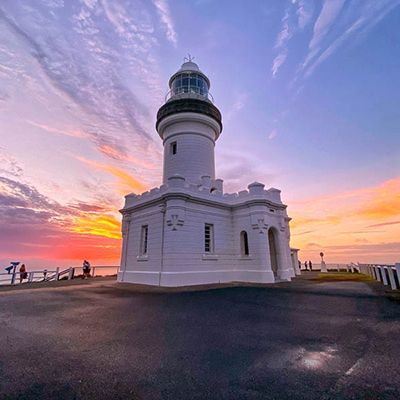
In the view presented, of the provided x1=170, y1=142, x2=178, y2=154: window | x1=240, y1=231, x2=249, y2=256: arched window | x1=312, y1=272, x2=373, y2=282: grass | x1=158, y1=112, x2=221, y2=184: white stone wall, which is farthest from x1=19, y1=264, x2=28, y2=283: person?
x1=312, y1=272, x2=373, y2=282: grass

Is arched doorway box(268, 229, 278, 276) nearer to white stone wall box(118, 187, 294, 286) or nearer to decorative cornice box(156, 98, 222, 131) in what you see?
white stone wall box(118, 187, 294, 286)

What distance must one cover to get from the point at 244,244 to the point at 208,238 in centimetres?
269

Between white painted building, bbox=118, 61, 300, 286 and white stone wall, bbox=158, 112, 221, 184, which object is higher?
white stone wall, bbox=158, 112, 221, 184

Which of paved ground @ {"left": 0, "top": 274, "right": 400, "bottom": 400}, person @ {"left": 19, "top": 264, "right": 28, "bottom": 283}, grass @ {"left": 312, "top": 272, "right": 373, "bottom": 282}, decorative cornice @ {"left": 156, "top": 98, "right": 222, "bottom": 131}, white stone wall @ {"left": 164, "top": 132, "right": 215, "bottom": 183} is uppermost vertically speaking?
decorative cornice @ {"left": 156, "top": 98, "right": 222, "bottom": 131}

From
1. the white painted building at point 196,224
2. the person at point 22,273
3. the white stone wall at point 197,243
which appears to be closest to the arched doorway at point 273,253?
the white painted building at point 196,224

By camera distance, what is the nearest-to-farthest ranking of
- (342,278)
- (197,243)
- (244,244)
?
(197,243)
(244,244)
(342,278)

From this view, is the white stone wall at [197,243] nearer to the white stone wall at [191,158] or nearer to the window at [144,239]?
the window at [144,239]

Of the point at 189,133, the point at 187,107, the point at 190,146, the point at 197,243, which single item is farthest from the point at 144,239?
the point at 187,107

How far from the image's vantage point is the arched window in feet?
49.9

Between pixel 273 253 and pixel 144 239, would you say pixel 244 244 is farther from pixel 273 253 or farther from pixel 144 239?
pixel 144 239

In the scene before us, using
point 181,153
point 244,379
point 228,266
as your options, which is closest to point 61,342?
point 244,379

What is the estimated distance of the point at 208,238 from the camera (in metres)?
14.6

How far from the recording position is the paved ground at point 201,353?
2545 mm

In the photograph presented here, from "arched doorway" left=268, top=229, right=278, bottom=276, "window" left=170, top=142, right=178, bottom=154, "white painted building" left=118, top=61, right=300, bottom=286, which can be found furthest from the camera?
"window" left=170, top=142, right=178, bottom=154
